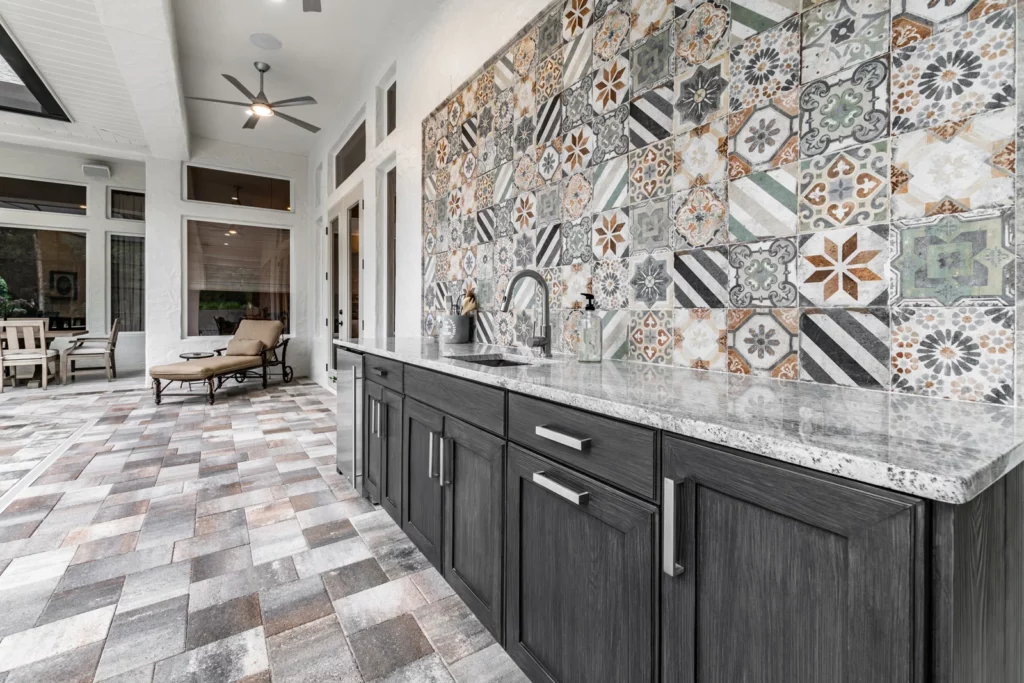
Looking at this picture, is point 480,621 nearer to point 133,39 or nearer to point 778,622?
point 778,622

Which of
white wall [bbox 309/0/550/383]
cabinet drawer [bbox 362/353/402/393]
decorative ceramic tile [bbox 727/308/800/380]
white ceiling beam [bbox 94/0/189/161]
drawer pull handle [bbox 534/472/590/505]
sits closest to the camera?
drawer pull handle [bbox 534/472/590/505]

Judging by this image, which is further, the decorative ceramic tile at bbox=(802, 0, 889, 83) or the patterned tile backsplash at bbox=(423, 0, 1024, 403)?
the decorative ceramic tile at bbox=(802, 0, 889, 83)

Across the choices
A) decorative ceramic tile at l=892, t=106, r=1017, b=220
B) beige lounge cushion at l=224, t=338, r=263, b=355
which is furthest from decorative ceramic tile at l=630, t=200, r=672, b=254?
beige lounge cushion at l=224, t=338, r=263, b=355

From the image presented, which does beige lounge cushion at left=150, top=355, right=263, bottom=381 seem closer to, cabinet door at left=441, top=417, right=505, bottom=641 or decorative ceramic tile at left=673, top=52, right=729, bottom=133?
cabinet door at left=441, top=417, right=505, bottom=641

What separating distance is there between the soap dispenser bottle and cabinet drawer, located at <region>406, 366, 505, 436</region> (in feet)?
1.71

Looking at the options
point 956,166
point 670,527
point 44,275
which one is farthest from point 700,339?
point 44,275

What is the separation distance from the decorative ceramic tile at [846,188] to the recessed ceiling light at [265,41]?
14.8ft

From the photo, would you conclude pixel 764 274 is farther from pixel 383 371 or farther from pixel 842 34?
pixel 383 371

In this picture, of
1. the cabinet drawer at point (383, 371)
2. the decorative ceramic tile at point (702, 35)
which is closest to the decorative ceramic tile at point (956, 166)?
the decorative ceramic tile at point (702, 35)

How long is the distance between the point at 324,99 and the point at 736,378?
5584 millimetres

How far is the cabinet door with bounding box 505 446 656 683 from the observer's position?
0.96 metres

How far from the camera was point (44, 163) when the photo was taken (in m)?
6.71

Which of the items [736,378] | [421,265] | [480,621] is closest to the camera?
[736,378]

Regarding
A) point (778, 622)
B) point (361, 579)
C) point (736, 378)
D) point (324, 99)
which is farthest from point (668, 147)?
point (324, 99)
